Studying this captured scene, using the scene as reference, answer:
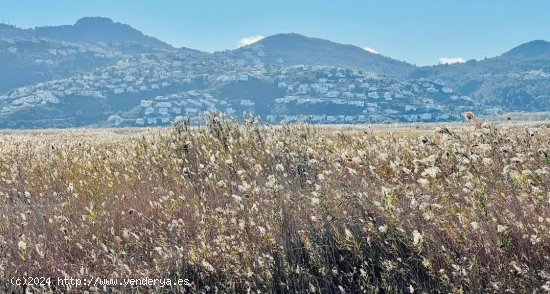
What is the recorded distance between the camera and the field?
4.62 metres

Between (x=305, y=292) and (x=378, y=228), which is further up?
(x=378, y=228)

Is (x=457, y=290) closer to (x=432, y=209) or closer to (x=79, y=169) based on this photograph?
(x=432, y=209)

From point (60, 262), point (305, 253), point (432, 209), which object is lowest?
point (60, 262)

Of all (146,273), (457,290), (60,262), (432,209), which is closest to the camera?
(457,290)

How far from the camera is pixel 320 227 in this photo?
18.1ft

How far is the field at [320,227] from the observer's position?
4.62 meters

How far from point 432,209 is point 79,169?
22.7ft

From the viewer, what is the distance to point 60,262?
6242 millimetres

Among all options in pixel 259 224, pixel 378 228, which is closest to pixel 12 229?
pixel 259 224

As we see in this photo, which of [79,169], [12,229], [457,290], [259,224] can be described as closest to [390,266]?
[457,290]

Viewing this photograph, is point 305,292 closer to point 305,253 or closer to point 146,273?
point 305,253

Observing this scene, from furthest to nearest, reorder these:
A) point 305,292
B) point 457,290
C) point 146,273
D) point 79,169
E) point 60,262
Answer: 1. point 79,169
2. point 60,262
3. point 146,273
4. point 305,292
5. point 457,290

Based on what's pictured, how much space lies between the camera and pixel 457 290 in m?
4.21

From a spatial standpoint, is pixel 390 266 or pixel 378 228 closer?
pixel 390 266
